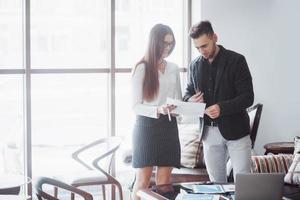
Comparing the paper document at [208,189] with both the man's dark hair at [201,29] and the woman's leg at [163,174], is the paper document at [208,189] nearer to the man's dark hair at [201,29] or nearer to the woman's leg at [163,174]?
the woman's leg at [163,174]

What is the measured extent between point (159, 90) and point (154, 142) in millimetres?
327

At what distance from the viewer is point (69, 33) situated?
448cm

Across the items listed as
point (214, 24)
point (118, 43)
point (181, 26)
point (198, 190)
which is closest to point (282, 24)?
point (214, 24)

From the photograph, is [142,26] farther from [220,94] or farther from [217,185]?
[217,185]

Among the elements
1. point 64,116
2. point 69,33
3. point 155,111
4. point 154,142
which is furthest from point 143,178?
point 69,33

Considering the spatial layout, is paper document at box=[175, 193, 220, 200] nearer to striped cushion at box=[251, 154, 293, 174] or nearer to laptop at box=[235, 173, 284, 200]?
laptop at box=[235, 173, 284, 200]

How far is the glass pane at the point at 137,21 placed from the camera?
4684 millimetres

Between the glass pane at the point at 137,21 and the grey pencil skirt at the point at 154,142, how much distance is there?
59.5 inches

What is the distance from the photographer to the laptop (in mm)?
2311

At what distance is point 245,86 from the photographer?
3.03 m

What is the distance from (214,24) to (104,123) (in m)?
1.36

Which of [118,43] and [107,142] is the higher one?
[118,43]

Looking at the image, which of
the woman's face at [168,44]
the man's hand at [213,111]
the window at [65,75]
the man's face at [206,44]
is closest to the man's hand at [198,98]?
the man's hand at [213,111]

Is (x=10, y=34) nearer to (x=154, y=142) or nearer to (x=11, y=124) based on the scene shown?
(x=11, y=124)
